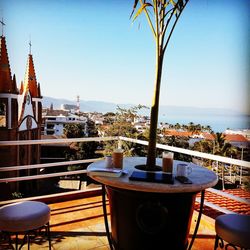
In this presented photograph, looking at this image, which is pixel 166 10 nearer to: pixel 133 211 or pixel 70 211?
pixel 133 211

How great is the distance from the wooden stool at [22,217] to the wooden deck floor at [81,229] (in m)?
0.66

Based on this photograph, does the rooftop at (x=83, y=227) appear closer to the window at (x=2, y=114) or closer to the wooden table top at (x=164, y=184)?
the wooden table top at (x=164, y=184)

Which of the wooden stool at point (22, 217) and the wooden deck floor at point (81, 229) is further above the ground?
the wooden stool at point (22, 217)

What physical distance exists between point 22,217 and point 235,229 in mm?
1384

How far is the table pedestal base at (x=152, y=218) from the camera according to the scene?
1.55m

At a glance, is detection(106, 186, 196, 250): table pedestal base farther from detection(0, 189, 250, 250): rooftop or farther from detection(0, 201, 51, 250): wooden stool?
detection(0, 189, 250, 250): rooftop

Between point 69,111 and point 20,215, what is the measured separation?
189 ft

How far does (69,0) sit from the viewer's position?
3066mm

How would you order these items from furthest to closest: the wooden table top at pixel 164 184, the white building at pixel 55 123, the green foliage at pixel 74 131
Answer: the white building at pixel 55 123, the green foliage at pixel 74 131, the wooden table top at pixel 164 184

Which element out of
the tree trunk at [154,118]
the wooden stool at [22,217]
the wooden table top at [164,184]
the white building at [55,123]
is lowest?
the white building at [55,123]

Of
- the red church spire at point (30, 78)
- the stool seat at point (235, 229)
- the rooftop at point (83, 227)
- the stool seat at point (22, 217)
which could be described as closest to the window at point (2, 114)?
the red church spire at point (30, 78)

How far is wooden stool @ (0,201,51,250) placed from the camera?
1.57 m

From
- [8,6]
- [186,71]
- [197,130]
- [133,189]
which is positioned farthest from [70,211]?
[197,130]

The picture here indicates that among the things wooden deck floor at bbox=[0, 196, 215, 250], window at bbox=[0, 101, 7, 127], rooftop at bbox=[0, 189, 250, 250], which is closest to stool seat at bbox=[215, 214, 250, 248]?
rooftop at bbox=[0, 189, 250, 250]
